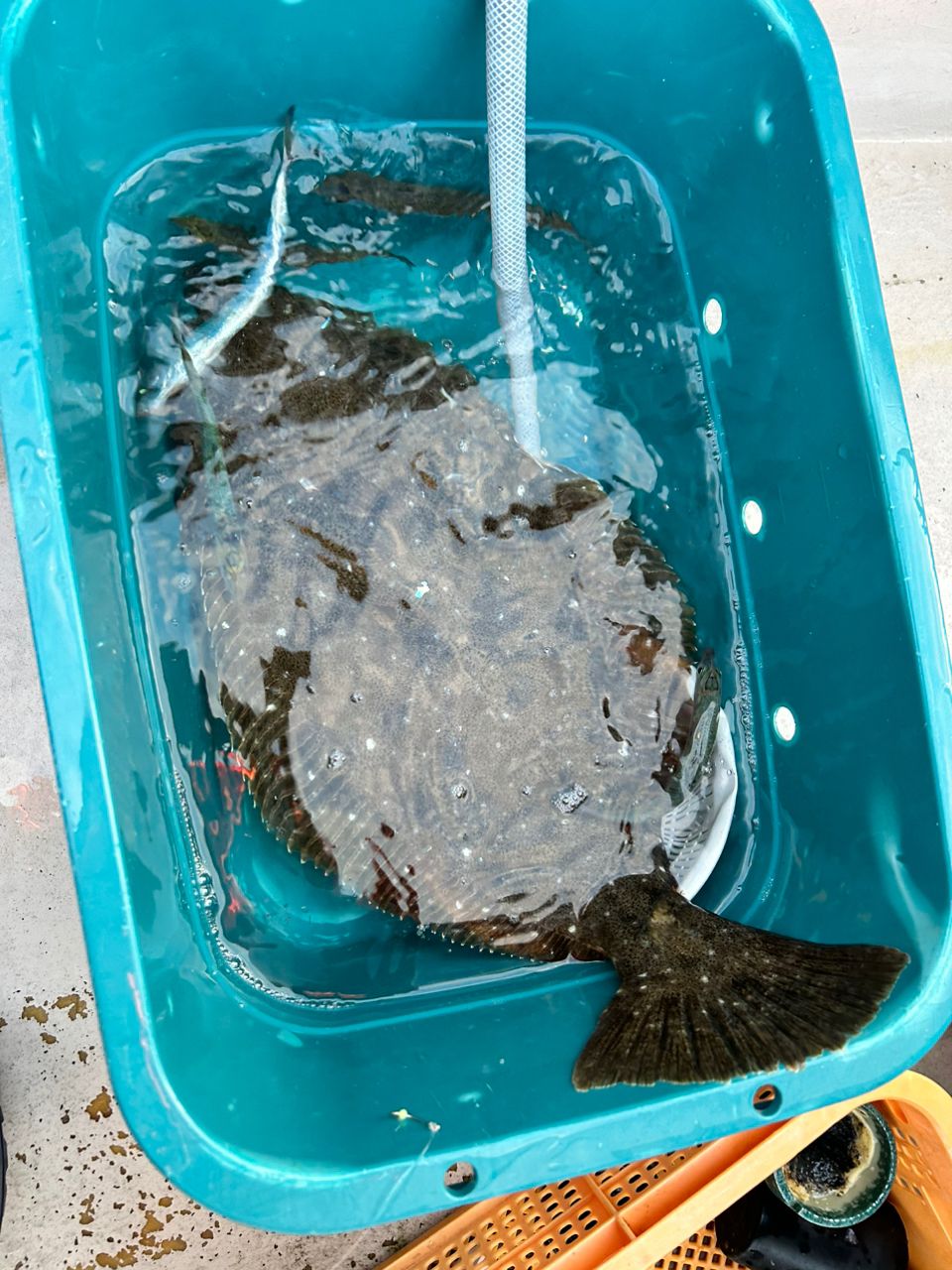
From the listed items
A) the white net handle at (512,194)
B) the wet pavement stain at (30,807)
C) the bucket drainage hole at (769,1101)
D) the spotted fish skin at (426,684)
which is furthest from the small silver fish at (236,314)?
the bucket drainage hole at (769,1101)

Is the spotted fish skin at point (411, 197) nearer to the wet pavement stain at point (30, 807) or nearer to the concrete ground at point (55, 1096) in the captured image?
the concrete ground at point (55, 1096)

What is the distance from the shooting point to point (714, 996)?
1800mm

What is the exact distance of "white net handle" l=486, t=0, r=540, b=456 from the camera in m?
1.93

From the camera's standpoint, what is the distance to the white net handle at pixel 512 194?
6.35 ft

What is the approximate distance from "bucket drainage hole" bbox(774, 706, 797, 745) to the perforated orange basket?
79cm

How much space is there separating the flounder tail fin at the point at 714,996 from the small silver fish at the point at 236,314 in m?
1.65

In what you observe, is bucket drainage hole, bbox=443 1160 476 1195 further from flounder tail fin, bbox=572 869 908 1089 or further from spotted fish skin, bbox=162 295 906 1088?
spotted fish skin, bbox=162 295 906 1088

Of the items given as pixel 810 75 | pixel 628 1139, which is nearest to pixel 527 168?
pixel 810 75

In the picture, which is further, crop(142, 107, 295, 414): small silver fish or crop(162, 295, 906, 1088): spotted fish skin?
crop(142, 107, 295, 414): small silver fish

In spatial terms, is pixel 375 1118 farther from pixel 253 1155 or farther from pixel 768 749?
pixel 768 749

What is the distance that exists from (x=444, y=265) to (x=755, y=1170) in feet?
7.87

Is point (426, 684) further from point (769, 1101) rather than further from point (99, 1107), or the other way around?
point (99, 1107)

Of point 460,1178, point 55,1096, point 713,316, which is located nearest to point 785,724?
point 713,316

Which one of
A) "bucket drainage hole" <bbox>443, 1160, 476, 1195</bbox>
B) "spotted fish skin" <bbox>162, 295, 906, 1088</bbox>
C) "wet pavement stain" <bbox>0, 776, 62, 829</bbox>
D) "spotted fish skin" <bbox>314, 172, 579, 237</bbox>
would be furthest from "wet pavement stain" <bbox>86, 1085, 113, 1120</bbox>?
"spotted fish skin" <bbox>314, 172, 579, 237</bbox>
